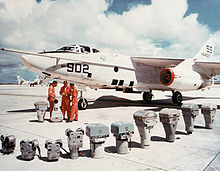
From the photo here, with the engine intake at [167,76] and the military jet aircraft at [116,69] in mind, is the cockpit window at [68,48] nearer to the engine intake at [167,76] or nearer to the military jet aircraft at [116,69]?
the military jet aircraft at [116,69]

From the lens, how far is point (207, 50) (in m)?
15.8

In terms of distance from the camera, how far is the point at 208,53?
52.2ft

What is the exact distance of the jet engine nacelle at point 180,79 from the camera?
10.1 m

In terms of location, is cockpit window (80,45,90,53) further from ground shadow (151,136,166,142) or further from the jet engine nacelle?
ground shadow (151,136,166,142)

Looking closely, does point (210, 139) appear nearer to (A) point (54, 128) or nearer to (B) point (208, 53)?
(A) point (54, 128)

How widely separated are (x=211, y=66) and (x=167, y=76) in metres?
3.17

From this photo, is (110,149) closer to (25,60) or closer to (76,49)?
(25,60)

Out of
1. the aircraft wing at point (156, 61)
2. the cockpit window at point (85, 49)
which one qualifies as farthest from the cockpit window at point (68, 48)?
the aircraft wing at point (156, 61)

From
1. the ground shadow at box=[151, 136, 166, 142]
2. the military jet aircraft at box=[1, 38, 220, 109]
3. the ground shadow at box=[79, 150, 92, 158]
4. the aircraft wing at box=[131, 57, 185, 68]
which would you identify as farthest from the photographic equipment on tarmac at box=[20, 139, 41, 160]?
the aircraft wing at box=[131, 57, 185, 68]

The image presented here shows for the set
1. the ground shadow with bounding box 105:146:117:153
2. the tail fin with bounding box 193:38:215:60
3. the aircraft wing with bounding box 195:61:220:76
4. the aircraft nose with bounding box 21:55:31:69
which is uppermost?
the tail fin with bounding box 193:38:215:60

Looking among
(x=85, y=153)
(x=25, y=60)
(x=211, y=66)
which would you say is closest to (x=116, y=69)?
(x=25, y=60)

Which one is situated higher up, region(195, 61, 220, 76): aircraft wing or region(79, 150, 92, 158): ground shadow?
region(195, 61, 220, 76): aircraft wing

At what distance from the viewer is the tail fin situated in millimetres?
14977

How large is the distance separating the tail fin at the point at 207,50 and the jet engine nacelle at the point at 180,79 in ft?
13.4
